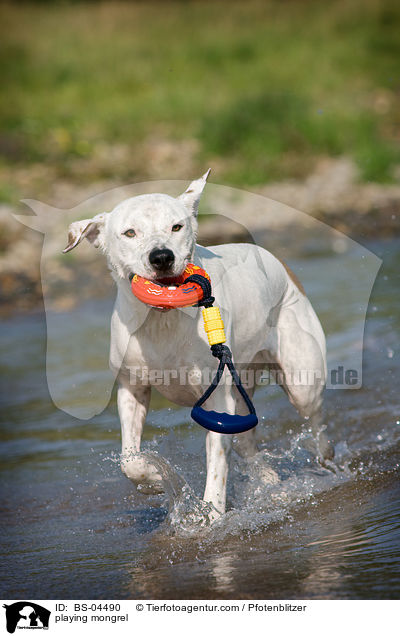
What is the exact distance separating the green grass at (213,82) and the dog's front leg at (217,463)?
9.59 m

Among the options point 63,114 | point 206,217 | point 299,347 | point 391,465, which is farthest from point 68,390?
point 63,114

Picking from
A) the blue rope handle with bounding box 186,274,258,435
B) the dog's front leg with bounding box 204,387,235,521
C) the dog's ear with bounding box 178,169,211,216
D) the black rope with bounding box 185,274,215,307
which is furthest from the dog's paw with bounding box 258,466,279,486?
the dog's ear with bounding box 178,169,211,216

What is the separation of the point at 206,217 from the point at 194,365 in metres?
8.11

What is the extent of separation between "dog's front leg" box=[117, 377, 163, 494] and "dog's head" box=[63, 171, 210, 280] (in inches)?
25.8

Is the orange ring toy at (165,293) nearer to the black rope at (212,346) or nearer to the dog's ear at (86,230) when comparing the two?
the black rope at (212,346)

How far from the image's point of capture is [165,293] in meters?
3.57

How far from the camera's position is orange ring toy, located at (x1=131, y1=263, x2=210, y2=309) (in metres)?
3.56

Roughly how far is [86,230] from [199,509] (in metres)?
1.46

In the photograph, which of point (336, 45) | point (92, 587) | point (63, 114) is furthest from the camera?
point (336, 45)

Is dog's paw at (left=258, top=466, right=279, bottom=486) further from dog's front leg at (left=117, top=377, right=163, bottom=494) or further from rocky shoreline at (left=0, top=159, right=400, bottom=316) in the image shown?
rocky shoreline at (left=0, top=159, right=400, bottom=316)

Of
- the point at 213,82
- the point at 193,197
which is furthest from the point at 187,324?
the point at 213,82

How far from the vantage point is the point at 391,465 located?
181 inches
